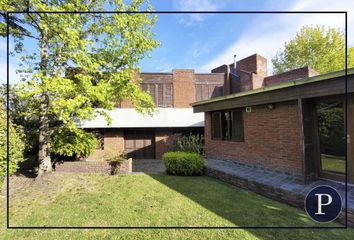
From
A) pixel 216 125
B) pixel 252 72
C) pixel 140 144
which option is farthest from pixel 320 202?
Result: pixel 252 72

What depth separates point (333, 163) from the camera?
20.5ft

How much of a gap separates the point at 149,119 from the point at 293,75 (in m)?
12.2

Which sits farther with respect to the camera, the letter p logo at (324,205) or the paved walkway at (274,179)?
the paved walkway at (274,179)

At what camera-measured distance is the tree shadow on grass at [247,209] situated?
13.8 ft

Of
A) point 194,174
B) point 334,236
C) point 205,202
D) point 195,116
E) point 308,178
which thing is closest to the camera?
point 334,236

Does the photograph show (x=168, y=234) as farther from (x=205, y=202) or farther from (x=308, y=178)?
(x=308, y=178)

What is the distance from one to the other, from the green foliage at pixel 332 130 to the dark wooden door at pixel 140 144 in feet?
40.6

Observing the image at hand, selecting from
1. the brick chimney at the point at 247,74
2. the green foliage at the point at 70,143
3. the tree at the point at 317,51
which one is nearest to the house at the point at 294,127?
the green foliage at the point at 70,143

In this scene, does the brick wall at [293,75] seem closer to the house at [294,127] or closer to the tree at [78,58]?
the house at [294,127]

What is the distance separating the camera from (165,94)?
17109 millimetres

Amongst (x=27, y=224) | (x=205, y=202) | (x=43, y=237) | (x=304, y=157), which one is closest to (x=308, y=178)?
(x=304, y=157)

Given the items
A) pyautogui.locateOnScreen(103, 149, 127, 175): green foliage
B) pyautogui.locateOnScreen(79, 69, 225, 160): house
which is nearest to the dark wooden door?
pyautogui.locateOnScreen(79, 69, 225, 160): house

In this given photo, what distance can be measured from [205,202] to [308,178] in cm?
327

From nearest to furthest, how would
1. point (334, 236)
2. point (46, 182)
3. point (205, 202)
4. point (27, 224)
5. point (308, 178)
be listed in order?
point (334, 236) → point (27, 224) → point (205, 202) → point (308, 178) → point (46, 182)
